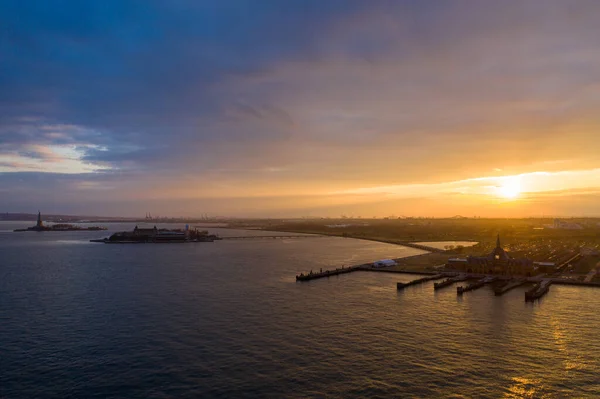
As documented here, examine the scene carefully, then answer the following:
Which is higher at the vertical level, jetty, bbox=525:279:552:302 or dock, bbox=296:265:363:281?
dock, bbox=296:265:363:281

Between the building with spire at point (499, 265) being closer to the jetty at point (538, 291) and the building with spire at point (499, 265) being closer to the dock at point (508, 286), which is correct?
the dock at point (508, 286)

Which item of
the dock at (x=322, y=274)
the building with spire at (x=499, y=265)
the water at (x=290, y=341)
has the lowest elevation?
the water at (x=290, y=341)

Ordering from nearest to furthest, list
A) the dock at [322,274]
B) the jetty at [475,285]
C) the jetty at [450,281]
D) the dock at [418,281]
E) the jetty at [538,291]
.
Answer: the jetty at [538,291], the jetty at [475,285], the dock at [418,281], the jetty at [450,281], the dock at [322,274]

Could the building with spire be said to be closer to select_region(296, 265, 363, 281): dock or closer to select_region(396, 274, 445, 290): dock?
select_region(396, 274, 445, 290): dock

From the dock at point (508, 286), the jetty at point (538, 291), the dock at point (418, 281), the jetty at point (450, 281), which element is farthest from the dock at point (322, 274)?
the jetty at point (538, 291)

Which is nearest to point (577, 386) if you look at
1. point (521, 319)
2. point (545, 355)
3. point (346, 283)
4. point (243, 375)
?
point (545, 355)

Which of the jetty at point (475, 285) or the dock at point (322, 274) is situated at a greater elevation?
the dock at point (322, 274)

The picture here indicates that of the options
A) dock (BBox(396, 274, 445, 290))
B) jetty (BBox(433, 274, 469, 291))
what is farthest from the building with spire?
dock (BBox(396, 274, 445, 290))
